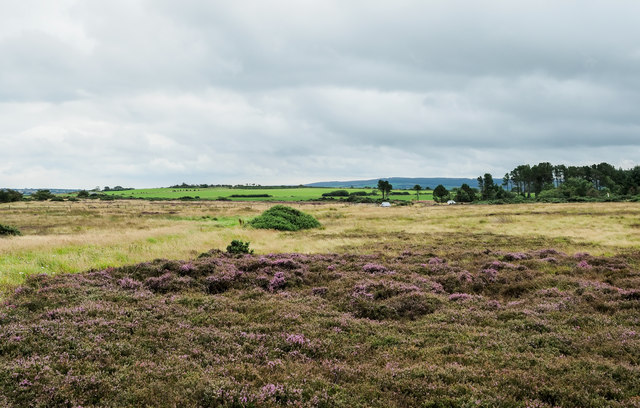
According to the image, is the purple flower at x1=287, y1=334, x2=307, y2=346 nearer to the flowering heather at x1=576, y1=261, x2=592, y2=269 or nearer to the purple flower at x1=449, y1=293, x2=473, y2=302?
the purple flower at x1=449, y1=293, x2=473, y2=302

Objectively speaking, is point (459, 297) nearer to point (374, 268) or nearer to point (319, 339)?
point (374, 268)

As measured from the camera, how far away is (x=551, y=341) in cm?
929

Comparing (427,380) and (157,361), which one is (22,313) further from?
(427,380)

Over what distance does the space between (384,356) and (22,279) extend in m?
15.2

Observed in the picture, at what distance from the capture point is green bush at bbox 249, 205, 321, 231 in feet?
145

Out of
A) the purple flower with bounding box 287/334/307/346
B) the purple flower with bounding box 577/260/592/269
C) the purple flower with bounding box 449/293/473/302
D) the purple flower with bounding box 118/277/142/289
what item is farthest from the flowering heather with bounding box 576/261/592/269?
the purple flower with bounding box 118/277/142/289

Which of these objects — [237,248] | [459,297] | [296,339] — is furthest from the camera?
[237,248]

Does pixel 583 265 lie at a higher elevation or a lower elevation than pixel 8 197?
lower

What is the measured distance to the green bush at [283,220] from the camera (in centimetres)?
4412

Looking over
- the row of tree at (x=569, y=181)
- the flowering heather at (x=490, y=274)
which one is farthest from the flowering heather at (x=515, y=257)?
the row of tree at (x=569, y=181)

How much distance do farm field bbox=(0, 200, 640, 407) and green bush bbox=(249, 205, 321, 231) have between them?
25.0 metres

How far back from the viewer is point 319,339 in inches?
377

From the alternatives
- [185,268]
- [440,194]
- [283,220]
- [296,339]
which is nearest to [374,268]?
[185,268]

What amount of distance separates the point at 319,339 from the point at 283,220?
36563 mm
